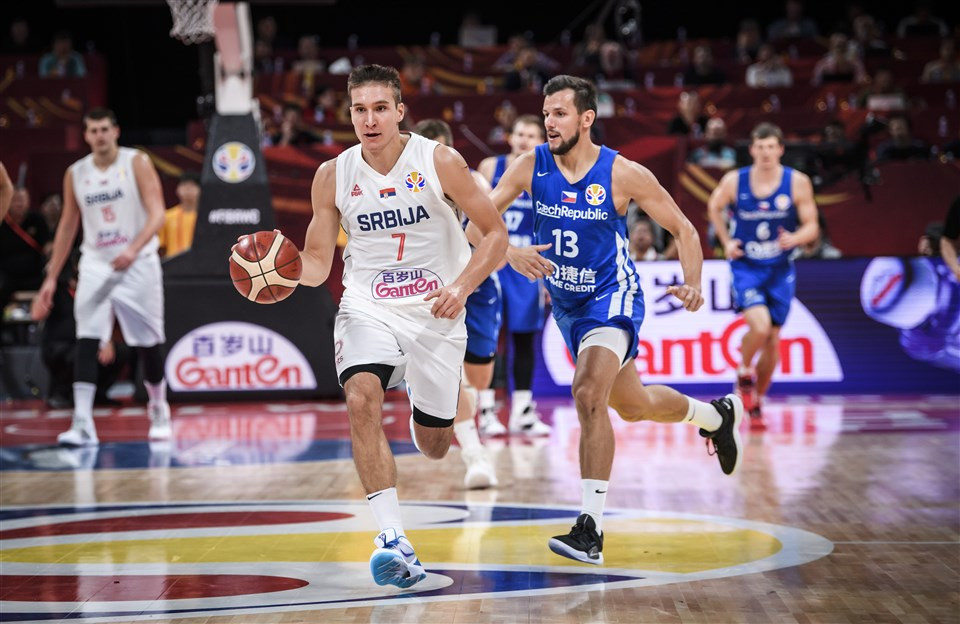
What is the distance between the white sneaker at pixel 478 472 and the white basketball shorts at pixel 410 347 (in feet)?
5.30

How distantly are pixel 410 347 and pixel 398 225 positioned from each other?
0.48 metres

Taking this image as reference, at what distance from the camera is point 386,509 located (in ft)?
14.5

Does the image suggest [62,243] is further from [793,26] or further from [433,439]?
[793,26]

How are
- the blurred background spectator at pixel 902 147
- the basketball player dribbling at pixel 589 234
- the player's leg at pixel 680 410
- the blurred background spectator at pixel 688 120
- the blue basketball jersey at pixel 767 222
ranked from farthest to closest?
the blurred background spectator at pixel 688 120 < the blurred background spectator at pixel 902 147 < the blue basketball jersey at pixel 767 222 < the player's leg at pixel 680 410 < the basketball player dribbling at pixel 589 234

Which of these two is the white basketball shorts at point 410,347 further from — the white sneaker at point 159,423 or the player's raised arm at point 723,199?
the player's raised arm at point 723,199

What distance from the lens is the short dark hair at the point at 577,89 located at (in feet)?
17.3

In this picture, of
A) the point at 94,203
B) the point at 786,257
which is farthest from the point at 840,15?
the point at 94,203

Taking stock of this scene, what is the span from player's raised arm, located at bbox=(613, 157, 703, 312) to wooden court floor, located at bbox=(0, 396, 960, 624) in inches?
46.6

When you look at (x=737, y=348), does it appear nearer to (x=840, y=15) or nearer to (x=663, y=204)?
(x=663, y=204)

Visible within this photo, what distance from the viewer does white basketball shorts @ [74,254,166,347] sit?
28.3 ft

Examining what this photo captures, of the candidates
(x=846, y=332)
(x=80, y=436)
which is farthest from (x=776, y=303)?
(x=80, y=436)

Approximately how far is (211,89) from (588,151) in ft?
23.3

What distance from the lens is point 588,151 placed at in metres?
5.36

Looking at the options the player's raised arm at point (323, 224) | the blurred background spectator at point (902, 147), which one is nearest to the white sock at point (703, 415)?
the player's raised arm at point (323, 224)
